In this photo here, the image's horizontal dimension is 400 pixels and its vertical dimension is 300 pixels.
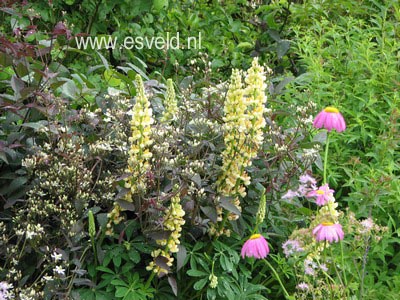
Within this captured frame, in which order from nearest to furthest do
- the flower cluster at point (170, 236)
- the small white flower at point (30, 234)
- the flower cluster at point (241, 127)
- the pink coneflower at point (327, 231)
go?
the pink coneflower at point (327, 231)
the small white flower at point (30, 234)
the flower cluster at point (170, 236)
the flower cluster at point (241, 127)

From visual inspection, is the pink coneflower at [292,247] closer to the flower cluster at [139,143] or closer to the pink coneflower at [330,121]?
the pink coneflower at [330,121]

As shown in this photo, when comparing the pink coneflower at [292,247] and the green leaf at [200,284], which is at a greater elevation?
the pink coneflower at [292,247]

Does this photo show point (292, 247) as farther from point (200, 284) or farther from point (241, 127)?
point (241, 127)

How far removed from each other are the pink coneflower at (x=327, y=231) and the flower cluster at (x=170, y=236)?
550 mm

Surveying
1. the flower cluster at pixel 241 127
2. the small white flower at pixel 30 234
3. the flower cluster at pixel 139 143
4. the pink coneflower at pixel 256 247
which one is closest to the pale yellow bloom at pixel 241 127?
the flower cluster at pixel 241 127

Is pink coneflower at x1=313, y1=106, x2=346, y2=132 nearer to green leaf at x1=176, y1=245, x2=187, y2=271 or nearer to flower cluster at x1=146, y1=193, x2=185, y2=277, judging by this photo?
flower cluster at x1=146, y1=193, x2=185, y2=277

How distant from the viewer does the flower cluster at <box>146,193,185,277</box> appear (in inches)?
103

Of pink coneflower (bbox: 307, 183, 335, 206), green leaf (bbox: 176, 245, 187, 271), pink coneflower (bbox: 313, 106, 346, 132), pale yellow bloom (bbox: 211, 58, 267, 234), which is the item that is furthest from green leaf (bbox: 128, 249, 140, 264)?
pink coneflower (bbox: 313, 106, 346, 132)

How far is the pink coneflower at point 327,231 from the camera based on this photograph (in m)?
2.30

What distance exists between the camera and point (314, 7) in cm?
487

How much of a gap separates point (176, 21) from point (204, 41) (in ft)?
0.92

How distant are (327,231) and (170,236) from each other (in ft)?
2.14

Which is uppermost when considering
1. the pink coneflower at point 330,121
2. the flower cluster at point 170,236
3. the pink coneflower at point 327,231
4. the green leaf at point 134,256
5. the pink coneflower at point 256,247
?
the pink coneflower at point 330,121

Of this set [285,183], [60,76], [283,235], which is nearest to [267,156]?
[285,183]
